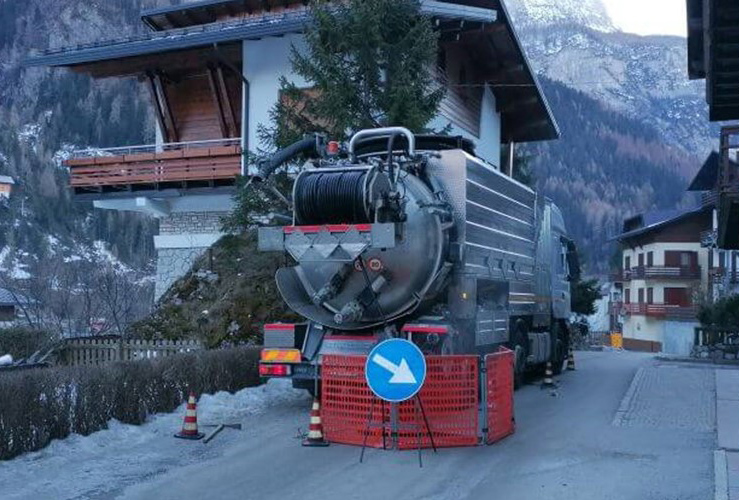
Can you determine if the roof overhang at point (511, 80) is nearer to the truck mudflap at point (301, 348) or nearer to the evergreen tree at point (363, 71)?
the evergreen tree at point (363, 71)

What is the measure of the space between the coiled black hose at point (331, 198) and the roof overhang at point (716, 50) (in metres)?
4.86

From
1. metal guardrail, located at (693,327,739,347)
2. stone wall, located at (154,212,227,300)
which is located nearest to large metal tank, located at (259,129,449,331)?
stone wall, located at (154,212,227,300)

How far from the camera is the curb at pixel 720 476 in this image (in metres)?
8.16

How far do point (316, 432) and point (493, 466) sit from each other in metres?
2.21

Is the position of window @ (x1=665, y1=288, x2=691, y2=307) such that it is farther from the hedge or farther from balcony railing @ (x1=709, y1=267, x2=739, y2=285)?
the hedge

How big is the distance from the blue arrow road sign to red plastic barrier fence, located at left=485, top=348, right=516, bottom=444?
1.41 metres

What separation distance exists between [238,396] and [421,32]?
29.2ft

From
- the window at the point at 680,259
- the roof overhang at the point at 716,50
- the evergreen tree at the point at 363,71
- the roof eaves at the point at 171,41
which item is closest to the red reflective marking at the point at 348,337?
the roof overhang at the point at 716,50

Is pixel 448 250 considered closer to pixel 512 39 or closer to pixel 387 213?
pixel 387 213

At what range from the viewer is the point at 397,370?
9555 mm

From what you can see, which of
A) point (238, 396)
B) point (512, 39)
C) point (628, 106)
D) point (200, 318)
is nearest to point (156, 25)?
point (512, 39)

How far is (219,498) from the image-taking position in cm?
793

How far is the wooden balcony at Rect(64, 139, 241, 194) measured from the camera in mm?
25297

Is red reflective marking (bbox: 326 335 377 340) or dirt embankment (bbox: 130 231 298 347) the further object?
dirt embankment (bbox: 130 231 298 347)
